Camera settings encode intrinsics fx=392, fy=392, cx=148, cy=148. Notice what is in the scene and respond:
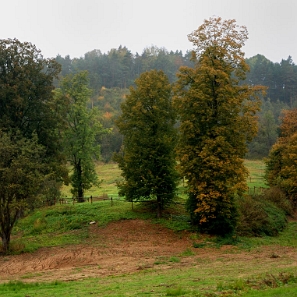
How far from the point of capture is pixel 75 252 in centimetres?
2223

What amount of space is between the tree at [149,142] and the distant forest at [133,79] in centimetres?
6601

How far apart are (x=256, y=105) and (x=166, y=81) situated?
7.25 meters

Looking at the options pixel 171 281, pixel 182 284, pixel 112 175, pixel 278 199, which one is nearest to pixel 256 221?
pixel 278 199

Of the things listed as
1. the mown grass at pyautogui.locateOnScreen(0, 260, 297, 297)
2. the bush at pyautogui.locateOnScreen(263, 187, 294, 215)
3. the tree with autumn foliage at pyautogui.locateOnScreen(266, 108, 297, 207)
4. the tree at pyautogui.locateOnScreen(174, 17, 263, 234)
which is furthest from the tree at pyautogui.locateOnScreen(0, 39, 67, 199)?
the tree with autumn foliage at pyautogui.locateOnScreen(266, 108, 297, 207)

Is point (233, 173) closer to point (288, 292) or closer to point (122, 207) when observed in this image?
point (122, 207)

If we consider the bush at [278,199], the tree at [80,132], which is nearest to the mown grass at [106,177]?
the tree at [80,132]

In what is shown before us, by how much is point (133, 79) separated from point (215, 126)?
120 meters

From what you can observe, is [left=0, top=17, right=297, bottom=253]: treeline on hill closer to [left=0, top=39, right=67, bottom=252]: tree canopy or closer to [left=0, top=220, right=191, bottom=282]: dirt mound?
[left=0, top=39, right=67, bottom=252]: tree canopy

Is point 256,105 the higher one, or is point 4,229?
point 256,105

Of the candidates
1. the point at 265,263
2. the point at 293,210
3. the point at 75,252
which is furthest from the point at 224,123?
the point at 293,210

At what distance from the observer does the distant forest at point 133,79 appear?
3801 inches

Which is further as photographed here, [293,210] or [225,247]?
[293,210]

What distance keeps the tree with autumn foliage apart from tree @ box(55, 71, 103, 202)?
19222 mm

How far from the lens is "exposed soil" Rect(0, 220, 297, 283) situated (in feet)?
61.0
